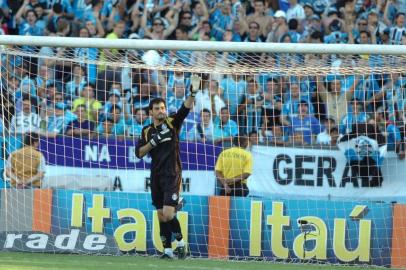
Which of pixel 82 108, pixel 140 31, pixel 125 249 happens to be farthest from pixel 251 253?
pixel 140 31

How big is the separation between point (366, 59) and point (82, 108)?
4.52 metres

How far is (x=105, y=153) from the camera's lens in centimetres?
1534

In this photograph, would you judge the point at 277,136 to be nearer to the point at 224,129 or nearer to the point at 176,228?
the point at 224,129

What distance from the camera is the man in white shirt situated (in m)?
15.1

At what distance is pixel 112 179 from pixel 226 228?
6.75 ft

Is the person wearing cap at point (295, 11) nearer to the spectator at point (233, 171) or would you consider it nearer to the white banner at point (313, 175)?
Result: the white banner at point (313, 175)

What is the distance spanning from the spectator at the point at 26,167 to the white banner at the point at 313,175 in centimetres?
300

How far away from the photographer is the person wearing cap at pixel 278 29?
19125 mm

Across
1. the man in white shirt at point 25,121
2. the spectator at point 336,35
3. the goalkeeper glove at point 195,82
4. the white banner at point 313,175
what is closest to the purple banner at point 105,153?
the man in white shirt at point 25,121

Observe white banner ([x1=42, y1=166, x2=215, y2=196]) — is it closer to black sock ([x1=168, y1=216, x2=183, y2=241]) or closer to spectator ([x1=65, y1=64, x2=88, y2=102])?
spectator ([x1=65, y1=64, x2=88, y2=102])

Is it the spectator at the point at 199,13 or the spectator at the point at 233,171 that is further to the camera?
the spectator at the point at 199,13

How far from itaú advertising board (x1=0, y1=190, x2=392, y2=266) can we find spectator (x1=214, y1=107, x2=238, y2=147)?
137 cm

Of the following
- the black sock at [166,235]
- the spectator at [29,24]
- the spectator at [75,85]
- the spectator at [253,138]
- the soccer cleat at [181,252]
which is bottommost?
the soccer cleat at [181,252]

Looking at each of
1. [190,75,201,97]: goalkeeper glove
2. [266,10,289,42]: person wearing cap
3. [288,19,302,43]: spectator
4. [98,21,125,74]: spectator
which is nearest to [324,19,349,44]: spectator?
[288,19,302,43]: spectator
